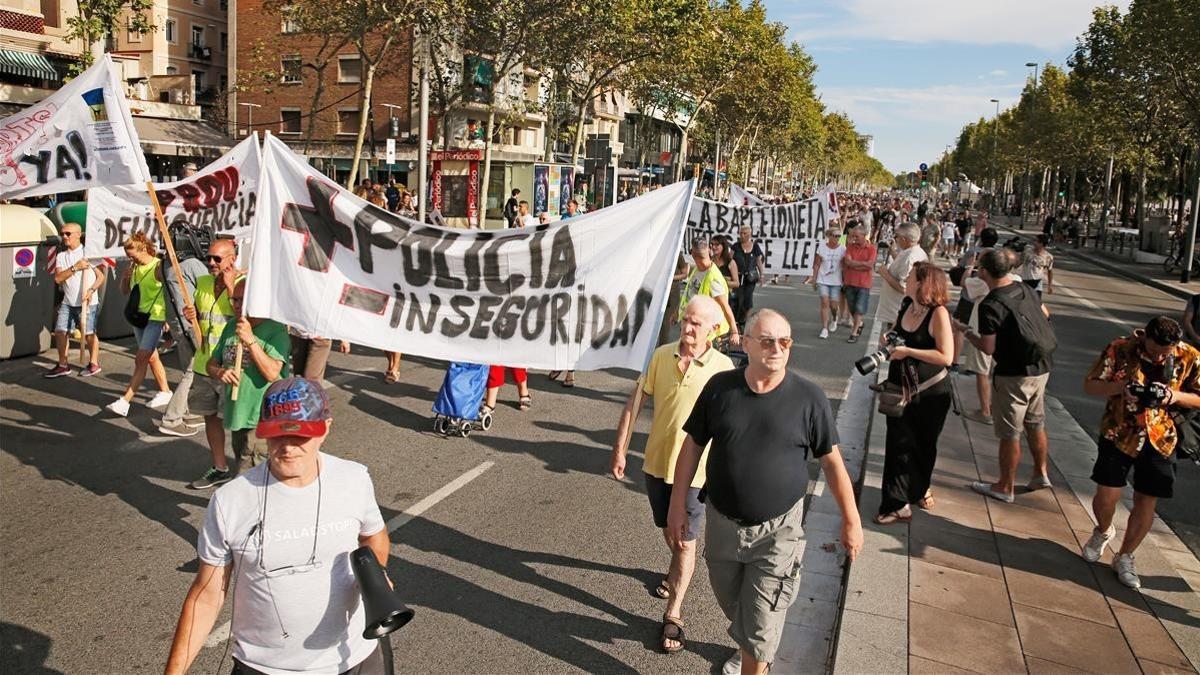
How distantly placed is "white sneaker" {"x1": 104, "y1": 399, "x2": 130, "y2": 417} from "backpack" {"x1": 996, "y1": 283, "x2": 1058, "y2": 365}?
761cm

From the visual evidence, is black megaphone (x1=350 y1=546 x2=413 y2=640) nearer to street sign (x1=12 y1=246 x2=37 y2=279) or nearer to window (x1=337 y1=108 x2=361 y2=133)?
street sign (x1=12 y1=246 x2=37 y2=279)

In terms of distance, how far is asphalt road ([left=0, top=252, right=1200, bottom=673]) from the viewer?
4465mm

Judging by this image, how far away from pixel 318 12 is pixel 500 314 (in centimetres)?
1855

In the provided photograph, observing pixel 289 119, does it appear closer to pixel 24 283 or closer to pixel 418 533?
pixel 24 283

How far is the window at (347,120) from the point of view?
43812 mm

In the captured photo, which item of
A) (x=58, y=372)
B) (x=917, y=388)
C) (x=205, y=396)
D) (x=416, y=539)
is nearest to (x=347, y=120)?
(x=58, y=372)

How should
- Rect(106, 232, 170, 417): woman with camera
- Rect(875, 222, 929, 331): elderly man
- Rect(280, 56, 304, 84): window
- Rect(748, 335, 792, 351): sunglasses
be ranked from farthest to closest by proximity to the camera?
1. Rect(280, 56, 304, 84): window
2. Rect(875, 222, 929, 331): elderly man
3. Rect(106, 232, 170, 417): woman with camera
4. Rect(748, 335, 792, 351): sunglasses

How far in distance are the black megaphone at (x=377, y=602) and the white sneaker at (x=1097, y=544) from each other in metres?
4.77

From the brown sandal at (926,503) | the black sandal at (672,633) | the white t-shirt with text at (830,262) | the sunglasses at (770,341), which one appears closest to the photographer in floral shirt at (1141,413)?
the brown sandal at (926,503)

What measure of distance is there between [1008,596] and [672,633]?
2028mm

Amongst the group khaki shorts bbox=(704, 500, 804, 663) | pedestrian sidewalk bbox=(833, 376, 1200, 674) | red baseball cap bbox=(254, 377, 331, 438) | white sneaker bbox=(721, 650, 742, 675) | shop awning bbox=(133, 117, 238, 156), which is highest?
shop awning bbox=(133, 117, 238, 156)

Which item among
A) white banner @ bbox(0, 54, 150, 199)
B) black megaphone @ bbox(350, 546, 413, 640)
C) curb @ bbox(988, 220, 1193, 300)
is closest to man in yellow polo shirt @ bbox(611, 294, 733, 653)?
black megaphone @ bbox(350, 546, 413, 640)

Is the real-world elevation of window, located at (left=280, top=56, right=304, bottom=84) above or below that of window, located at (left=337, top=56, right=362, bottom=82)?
below

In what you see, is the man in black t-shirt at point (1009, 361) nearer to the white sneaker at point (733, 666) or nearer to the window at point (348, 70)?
the white sneaker at point (733, 666)
